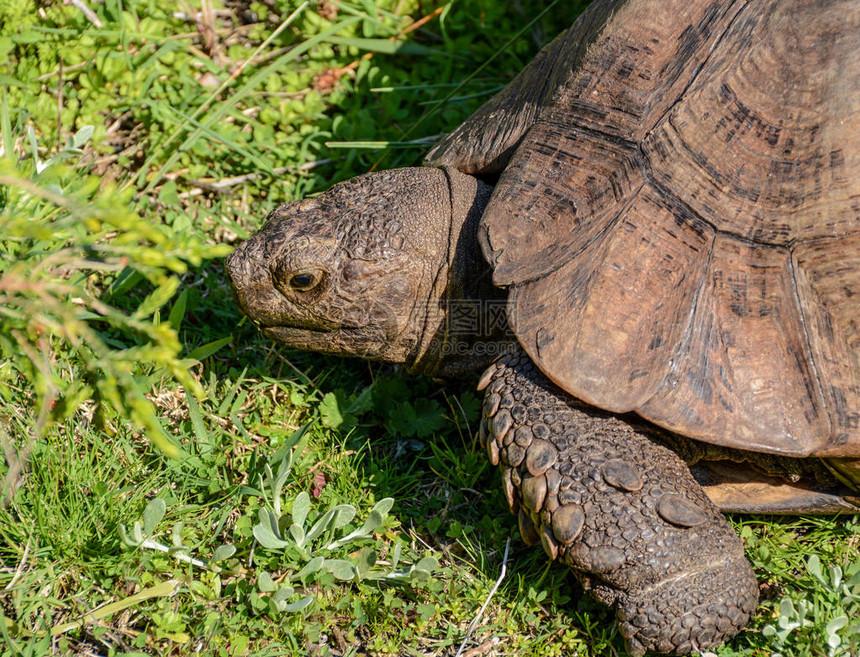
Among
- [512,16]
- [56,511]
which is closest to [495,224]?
[56,511]

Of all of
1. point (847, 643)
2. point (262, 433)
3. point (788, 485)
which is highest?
point (788, 485)

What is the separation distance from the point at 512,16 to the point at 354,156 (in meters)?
1.50

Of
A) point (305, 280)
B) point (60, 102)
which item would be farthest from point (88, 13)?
point (305, 280)

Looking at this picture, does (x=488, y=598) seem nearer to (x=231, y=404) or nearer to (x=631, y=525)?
(x=631, y=525)

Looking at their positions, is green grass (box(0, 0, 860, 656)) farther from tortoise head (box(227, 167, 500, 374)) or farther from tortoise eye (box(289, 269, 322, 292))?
tortoise eye (box(289, 269, 322, 292))

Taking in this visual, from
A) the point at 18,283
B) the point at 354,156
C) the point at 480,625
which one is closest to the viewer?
the point at 18,283

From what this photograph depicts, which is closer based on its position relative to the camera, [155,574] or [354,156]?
[155,574]

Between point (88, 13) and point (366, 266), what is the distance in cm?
259

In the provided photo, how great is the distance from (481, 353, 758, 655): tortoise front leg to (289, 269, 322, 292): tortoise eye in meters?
1.06

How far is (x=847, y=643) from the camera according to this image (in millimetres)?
2807

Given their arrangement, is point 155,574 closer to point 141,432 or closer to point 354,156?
point 141,432

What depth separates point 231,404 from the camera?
12.6 feet

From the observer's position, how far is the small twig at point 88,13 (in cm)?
455

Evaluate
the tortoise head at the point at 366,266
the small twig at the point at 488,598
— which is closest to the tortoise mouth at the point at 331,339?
the tortoise head at the point at 366,266
